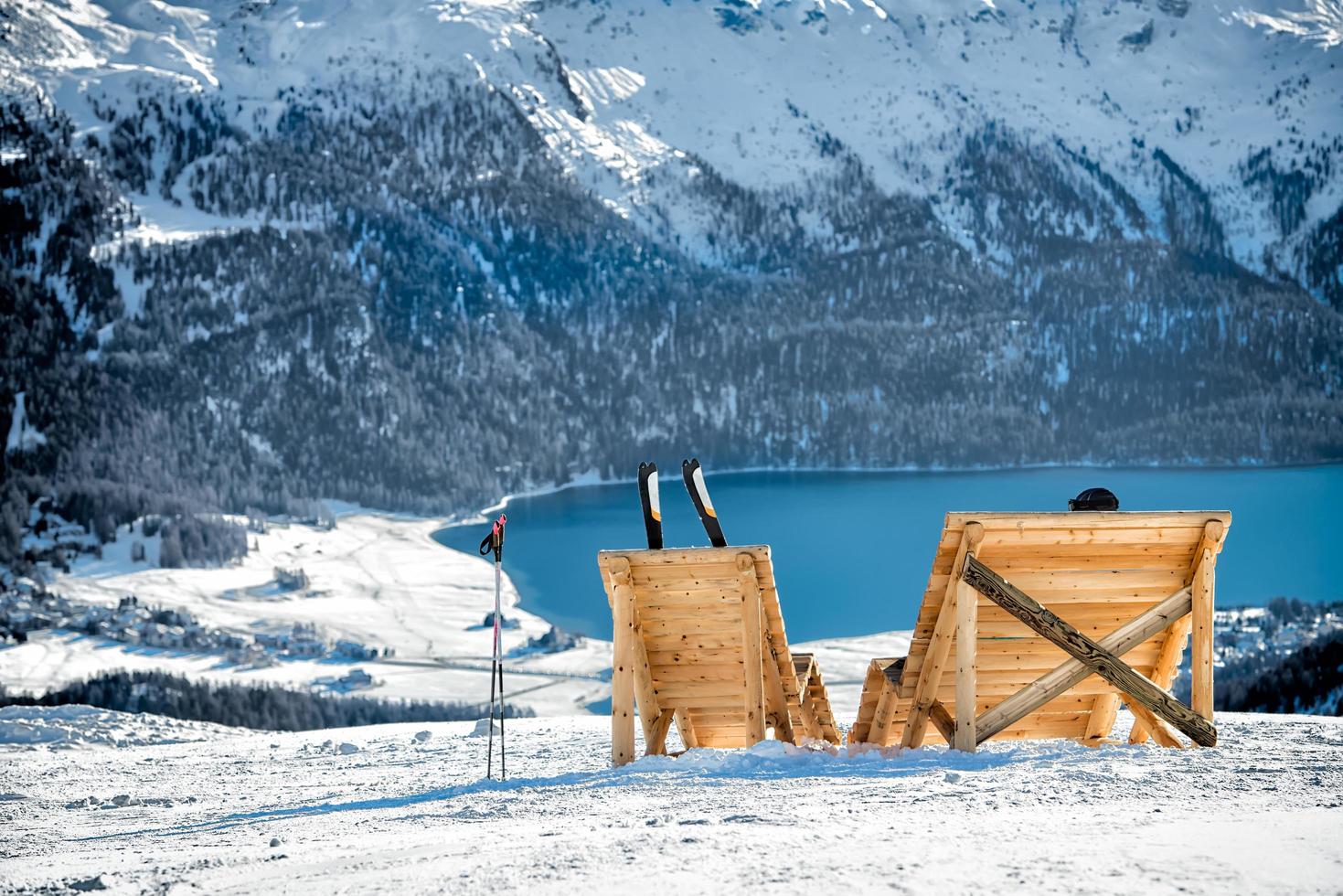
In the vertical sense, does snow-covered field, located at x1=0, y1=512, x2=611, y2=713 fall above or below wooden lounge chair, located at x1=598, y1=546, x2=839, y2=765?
below

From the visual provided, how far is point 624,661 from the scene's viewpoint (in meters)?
10.0

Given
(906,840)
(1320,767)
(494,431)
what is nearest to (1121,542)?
(1320,767)

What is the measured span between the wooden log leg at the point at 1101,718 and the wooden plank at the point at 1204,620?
50.0 inches

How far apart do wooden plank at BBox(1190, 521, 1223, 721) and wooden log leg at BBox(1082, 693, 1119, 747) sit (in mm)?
1270

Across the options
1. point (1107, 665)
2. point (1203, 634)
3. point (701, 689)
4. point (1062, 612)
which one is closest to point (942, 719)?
point (1062, 612)

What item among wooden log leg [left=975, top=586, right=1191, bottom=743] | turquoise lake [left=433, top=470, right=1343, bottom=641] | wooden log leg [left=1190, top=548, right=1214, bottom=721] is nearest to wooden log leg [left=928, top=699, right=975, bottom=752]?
wooden log leg [left=975, top=586, right=1191, bottom=743]

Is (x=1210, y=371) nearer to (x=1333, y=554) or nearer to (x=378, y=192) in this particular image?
(x=1333, y=554)

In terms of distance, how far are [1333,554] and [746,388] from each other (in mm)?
91200

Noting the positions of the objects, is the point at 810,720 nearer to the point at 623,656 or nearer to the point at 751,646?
the point at 751,646

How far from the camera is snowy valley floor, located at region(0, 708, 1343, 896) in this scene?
5.73m

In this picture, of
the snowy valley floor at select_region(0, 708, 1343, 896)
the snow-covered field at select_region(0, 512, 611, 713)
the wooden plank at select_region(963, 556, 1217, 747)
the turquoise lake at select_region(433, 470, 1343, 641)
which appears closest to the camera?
the snowy valley floor at select_region(0, 708, 1343, 896)

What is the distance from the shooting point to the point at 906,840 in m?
6.29

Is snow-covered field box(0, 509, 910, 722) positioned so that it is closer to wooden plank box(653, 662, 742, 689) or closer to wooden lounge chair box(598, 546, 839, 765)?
wooden lounge chair box(598, 546, 839, 765)

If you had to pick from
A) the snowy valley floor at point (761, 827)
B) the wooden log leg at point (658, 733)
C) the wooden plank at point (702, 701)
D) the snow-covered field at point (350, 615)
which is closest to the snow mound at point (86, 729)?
the snowy valley floor at point (761, 827)
